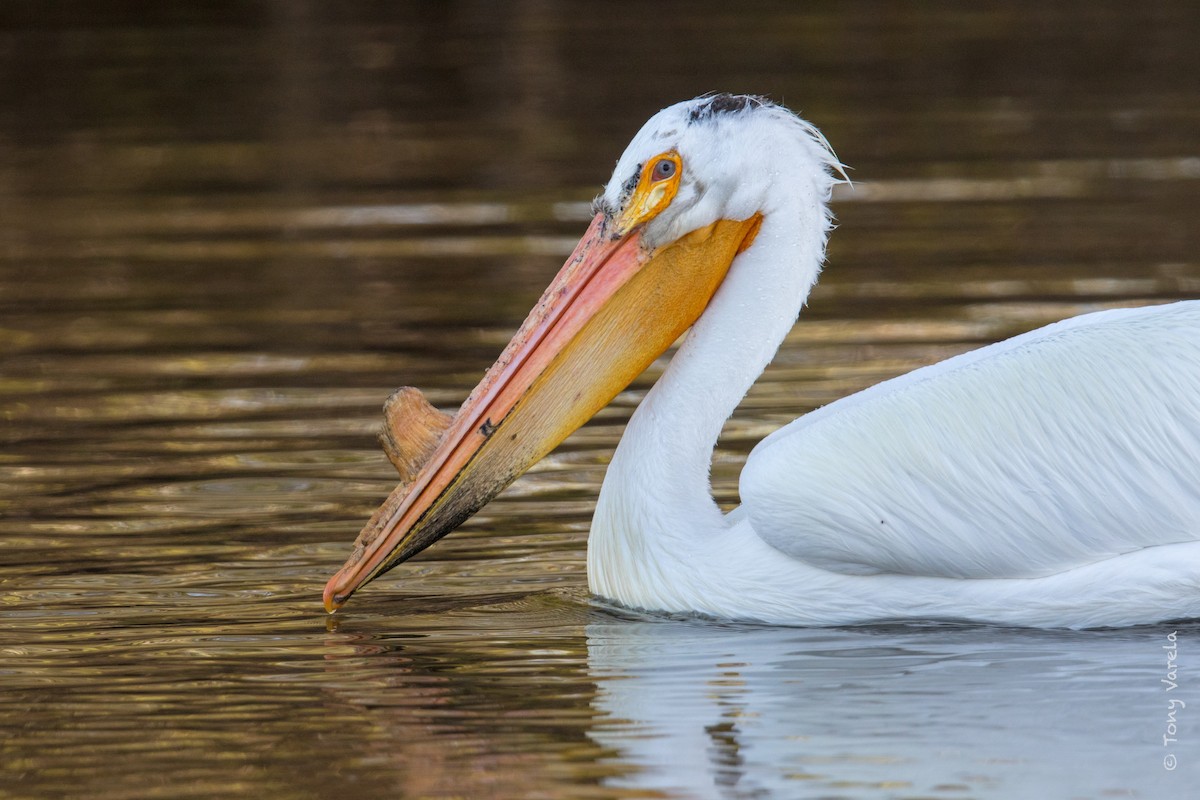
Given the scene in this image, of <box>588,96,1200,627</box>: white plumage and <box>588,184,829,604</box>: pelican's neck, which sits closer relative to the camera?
<box>588,96,1200,627</box>: white plumage

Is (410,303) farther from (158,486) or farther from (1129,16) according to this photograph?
(1129,16)

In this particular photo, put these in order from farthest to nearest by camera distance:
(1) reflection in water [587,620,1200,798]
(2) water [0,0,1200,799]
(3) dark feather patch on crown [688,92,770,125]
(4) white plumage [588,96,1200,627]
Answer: (3) dark feather patch on crown [688,92,770,125], (4) white plumage [588,96,1200,627], (2) water [0,0,1200,799], (1) reflection in water [587,620,1200,798]

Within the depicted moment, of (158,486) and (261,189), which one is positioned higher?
(261,189)

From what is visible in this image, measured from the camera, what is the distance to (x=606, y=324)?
5508 millimetres

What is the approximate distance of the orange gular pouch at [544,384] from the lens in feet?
17.6

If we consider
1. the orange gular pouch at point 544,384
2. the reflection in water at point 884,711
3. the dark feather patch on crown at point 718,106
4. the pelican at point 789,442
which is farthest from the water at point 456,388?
the dark feather patch on crown at point 718,106

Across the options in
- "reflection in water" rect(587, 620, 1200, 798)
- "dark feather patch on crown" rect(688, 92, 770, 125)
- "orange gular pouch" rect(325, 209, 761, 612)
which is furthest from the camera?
"dark feather patch on crown" rect(688, 92, 770, 125)

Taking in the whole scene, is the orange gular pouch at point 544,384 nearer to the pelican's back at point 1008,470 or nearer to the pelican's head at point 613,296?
the pelican's head at point 613,296

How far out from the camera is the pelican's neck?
5430mm

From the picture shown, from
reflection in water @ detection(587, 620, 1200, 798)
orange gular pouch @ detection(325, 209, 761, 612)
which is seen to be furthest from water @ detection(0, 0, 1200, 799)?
orange gular pouch @ detection(325, 209, 761, 612)

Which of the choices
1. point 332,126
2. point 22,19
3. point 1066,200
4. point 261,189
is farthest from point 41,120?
point 1066,200

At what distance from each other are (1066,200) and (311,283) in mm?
4017

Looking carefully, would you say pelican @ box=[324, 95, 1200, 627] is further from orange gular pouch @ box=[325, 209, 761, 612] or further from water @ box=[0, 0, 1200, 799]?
water @ box=[0, 0, 1200, 799]

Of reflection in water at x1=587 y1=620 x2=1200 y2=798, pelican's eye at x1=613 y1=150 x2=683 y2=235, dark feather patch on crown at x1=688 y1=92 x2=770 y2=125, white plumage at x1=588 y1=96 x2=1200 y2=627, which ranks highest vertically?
dark feather patch on crown at x1=688 y1=92 x2=770 y2=125
